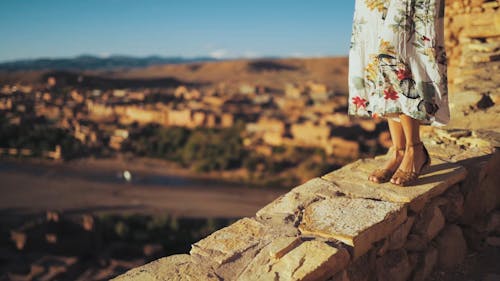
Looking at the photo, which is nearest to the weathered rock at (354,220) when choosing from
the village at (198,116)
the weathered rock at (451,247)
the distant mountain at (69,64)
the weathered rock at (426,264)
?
the weathered rock at (426,264)

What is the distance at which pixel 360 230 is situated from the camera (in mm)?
1486

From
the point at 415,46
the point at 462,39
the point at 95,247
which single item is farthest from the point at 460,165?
the point at 95,247

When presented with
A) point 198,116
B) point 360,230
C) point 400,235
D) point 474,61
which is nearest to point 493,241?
point 400,235

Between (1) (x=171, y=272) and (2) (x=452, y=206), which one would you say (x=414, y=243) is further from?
(1) (x=171, y=272)

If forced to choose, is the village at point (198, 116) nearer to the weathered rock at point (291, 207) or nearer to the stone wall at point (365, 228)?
the stone wall at point (365, 228)

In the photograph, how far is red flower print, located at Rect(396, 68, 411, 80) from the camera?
1891mm

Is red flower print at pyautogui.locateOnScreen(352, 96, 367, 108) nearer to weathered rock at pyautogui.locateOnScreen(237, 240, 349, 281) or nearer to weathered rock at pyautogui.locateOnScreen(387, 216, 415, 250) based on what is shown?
weathered rock at pyautogui.locateOnScreen(387, 216, 415, 250)

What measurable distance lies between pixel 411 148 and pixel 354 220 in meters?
0.65

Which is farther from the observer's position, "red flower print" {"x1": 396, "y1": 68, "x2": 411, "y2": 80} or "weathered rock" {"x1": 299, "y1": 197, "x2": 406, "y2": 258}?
"red flower print" {"x1": 396, "y1": 68, "x2": 411, "y2": 80}

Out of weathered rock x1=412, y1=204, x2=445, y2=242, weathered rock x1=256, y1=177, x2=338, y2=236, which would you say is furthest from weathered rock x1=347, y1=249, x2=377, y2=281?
weathered rock x1=412, y1=204, x2=445, y2=242

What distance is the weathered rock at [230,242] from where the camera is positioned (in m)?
1.49

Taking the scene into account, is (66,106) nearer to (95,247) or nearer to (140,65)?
(95,247)


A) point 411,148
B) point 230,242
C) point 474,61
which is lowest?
point 230,242

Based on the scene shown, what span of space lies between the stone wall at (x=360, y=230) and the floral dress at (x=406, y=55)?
0.35 meters
